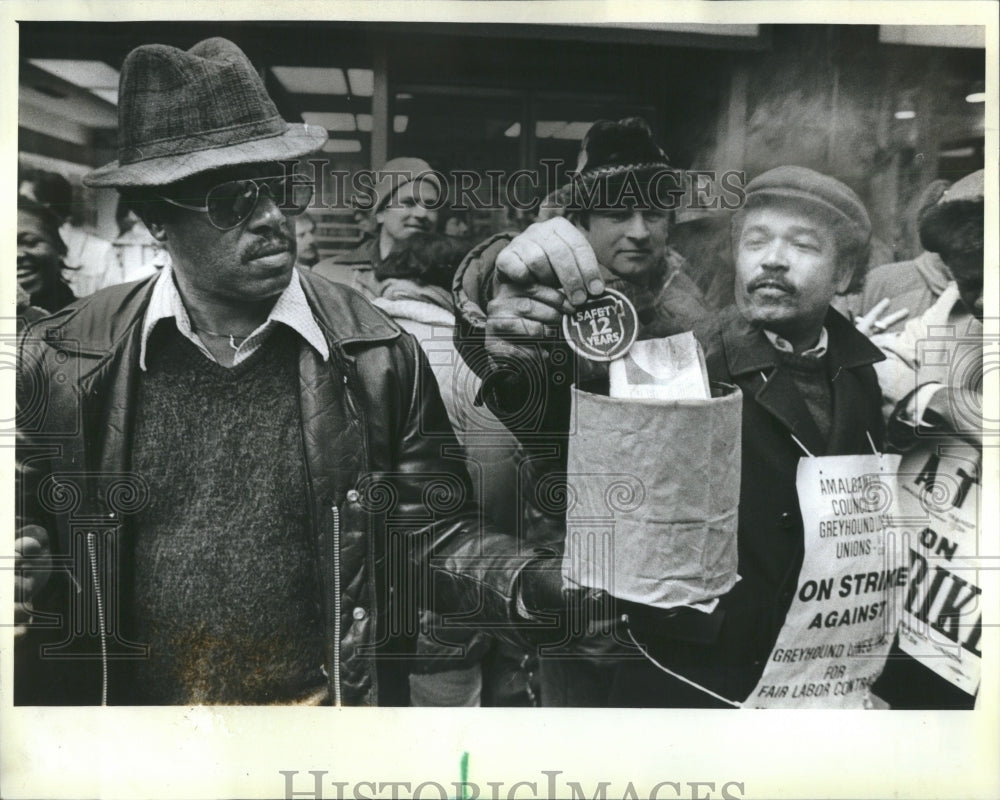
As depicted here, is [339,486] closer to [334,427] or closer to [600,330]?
[334,427]

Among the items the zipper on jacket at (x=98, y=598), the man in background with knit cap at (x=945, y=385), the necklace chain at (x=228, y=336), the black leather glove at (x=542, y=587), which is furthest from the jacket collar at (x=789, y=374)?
the zipper on jacket at (x=98, y=598)

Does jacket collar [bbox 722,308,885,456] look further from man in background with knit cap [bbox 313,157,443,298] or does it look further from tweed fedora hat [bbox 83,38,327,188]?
tweed fedora hat [bbox 83,38,327,188]

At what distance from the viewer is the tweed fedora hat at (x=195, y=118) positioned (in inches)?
155

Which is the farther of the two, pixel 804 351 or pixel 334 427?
pixel 804 351

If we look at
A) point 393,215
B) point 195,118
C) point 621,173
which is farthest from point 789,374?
point 195,118

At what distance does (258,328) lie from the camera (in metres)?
4.04

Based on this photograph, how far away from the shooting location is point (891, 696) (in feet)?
13.8

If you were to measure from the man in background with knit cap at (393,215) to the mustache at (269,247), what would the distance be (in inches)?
6.0

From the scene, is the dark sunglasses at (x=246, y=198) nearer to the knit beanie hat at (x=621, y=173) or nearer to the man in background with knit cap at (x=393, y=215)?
the man in background with knit cap at (x=393, y=215)

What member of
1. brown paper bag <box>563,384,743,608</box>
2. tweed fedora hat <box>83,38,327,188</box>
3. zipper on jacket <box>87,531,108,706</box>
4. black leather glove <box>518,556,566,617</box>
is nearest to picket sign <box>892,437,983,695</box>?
brown paper bag <box>563,384,743,608</box>

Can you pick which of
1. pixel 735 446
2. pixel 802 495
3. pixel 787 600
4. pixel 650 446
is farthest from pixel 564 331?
pixel 787 600

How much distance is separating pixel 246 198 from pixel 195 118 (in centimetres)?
39

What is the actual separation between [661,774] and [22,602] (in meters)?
2.88

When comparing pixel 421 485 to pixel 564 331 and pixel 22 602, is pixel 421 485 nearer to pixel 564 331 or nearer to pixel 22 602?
pixel 564 331
